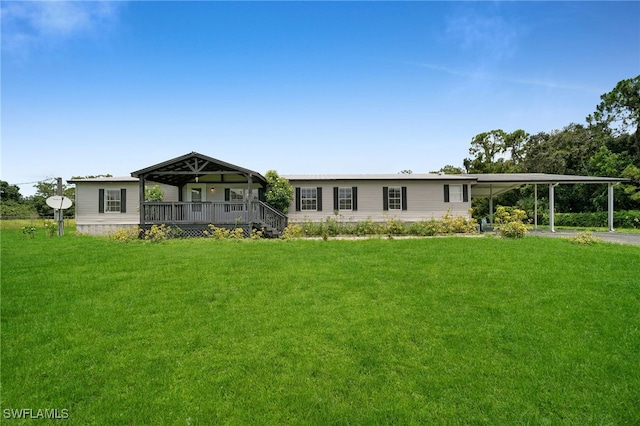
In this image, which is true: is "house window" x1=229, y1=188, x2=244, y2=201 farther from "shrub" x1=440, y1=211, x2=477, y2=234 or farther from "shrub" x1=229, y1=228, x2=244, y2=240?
"shrub" x1=440, y1=211, x2=477, y2=234

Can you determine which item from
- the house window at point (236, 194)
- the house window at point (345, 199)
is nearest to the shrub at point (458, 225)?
the house window at point (345, 199)

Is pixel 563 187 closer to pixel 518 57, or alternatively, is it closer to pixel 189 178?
pixel 518 57

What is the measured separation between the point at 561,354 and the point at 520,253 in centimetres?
520

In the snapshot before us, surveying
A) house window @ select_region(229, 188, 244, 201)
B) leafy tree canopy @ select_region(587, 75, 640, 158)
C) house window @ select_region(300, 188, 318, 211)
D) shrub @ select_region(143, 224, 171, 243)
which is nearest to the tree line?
leafy tree canopy @ select_region(587, 75, 640, 158)

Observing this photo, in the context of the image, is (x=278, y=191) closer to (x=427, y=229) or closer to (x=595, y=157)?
(x=427, y=229)

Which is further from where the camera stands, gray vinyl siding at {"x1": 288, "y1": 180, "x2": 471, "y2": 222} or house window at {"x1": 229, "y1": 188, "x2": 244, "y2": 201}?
house window at {"x1": 229, "y1": 188, "x2": 244, "y2": 201}

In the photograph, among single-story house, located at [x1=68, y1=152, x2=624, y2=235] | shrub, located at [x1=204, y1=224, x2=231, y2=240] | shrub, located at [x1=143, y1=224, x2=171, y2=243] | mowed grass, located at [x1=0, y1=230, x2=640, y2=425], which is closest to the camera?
mowed grass, located at [x1=0, y1=230, x2=640, y2=425]

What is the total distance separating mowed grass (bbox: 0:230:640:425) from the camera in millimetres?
3309

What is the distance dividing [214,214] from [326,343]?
37.6 feet

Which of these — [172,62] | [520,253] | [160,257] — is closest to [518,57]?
[520,253]

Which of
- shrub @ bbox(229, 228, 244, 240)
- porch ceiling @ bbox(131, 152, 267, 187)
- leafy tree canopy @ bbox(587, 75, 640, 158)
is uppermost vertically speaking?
leafy tree canopy @ bbox(587, 75, 640, 158)

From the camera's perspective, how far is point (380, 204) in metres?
17.7

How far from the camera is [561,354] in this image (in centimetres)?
413

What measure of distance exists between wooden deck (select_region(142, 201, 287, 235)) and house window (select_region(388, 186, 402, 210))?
6695 mm
